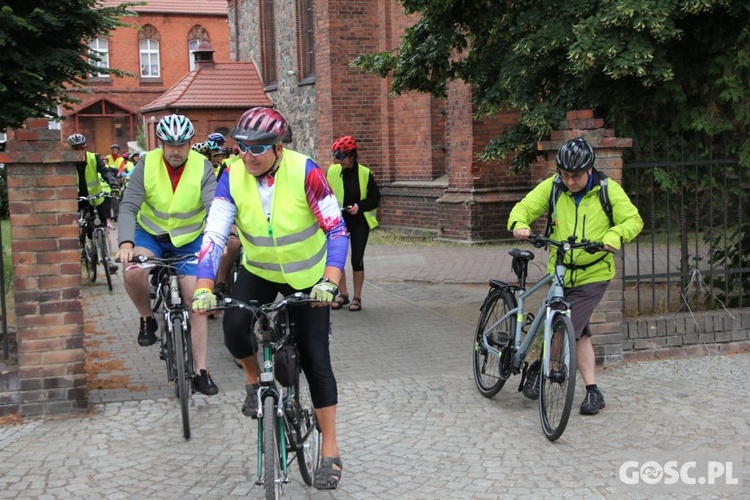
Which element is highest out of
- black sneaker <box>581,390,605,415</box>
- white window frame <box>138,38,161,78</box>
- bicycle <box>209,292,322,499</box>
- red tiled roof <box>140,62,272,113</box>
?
white window frame <box>138,38,161,78</box>

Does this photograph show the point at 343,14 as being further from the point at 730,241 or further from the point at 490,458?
the point at 490,458

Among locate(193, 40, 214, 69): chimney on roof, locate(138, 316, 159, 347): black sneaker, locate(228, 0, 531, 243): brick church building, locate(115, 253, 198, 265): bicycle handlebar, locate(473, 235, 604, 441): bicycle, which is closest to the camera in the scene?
locate(473, 235, 604, 441): bicycle

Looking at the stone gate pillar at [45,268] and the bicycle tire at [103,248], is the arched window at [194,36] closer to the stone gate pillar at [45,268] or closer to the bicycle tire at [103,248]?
the bicycle tire at [103,248]

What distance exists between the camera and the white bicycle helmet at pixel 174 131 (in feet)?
21.6

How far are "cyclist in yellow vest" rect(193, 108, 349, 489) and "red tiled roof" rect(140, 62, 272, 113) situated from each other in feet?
88.4

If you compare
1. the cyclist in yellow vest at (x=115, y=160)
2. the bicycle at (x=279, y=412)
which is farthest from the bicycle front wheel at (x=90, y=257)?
the cyclist in yellow vest at (x=115, y=160)

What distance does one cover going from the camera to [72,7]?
29.7 ft

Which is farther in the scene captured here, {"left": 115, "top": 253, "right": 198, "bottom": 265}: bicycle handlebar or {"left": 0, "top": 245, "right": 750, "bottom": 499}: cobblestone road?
{"left": 115, "top": 253, "right": 198, "bottom": 265}: bicycle handlebar

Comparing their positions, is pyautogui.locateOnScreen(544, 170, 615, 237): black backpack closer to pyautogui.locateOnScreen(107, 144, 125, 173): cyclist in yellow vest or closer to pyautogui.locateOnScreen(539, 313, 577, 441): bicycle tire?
pyautogui.locateOnScreen(539, 313, 577, 441): bicycle tire

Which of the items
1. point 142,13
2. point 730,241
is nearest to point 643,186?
point 730,241

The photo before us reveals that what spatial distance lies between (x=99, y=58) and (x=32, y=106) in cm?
103

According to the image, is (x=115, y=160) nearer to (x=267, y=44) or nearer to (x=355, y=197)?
(x=267, y=44)

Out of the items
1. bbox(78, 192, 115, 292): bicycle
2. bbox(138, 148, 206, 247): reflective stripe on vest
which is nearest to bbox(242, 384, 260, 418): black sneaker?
bbox(138, 148, 206, 247): reflective stripe on vest

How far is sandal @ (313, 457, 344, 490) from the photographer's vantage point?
480cm
